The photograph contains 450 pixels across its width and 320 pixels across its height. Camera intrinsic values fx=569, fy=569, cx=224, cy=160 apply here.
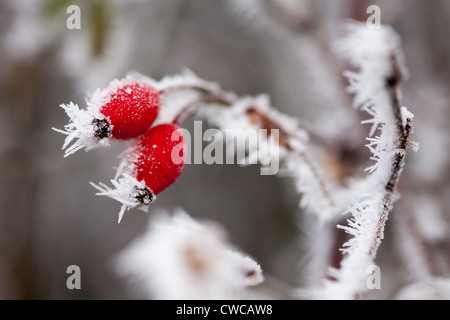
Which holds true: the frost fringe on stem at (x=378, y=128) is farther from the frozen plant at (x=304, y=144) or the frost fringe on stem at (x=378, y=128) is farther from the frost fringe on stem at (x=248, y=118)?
the frost fringe on stem at (x=248, y=118)

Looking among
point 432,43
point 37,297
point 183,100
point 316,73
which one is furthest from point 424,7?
point 37,297

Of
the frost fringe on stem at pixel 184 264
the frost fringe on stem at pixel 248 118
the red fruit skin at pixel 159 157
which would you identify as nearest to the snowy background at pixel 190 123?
the frost fringe on stem at pixel 184 264

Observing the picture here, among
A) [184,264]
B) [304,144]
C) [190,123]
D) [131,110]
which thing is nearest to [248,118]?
[304,144]

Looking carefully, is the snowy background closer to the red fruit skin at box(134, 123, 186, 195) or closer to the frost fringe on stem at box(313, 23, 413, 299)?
the frost fringe on stem at box(313, 23, 413, 299)

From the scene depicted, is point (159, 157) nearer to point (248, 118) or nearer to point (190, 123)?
point (248, 118)

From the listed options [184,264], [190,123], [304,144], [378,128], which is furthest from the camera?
[190,123]

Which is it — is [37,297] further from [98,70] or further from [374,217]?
[374,217]
